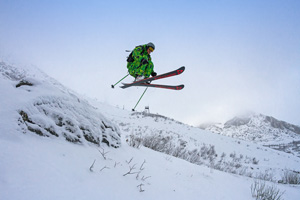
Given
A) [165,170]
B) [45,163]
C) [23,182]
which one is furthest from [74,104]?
[165,170]

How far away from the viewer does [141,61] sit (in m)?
5.40

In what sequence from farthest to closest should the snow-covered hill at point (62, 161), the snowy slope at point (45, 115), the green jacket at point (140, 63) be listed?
the green jacket at point (140, 63), the snowy slope at point (45, 115), the snow-covered hill at point (62, 161)

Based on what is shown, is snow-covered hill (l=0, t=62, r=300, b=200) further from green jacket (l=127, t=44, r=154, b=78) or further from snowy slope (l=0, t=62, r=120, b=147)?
green jacket (l=127, t=44, r=154, b=78)

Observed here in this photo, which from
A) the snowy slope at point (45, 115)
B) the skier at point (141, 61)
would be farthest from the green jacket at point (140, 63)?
the snowy slope at point (45, 115)

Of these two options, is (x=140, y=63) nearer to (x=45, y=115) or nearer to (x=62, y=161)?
(x=45, y=115)

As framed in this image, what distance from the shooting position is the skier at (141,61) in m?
5.38

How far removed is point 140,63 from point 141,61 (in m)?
0.09

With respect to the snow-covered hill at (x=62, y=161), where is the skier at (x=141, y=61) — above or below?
above

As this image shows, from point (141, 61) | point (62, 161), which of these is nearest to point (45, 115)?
point (62, 161)

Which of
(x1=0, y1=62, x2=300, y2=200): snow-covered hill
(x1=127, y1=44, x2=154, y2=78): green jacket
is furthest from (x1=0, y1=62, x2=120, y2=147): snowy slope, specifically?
(x1=127, y1=44, x2=154, y2=78): green jacket

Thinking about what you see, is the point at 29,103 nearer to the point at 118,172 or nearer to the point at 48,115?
the point at 48,115

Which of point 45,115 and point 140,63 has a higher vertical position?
point 140,63

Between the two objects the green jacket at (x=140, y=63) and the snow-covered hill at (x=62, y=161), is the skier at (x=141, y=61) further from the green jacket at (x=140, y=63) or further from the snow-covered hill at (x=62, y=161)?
the snow-covered hill at (x=62, y=161)

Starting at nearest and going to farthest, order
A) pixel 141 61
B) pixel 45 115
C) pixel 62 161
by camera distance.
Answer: pixel 62 161 < pixel 45 115 < pixel 141 61
